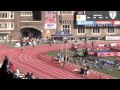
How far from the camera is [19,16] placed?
153 ft

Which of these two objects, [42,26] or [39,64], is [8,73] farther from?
[42,26]

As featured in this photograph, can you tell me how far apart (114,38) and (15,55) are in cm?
1824

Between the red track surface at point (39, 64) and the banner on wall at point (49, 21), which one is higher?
the banner on wall at point (49, 21)

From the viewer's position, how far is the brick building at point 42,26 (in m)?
46.2

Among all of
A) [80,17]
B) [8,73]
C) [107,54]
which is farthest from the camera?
[80,17]

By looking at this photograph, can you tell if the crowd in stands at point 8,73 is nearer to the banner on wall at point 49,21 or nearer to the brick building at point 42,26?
the brick building at point 42,26

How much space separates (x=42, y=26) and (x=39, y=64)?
20.6m

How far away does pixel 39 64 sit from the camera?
88.0ft

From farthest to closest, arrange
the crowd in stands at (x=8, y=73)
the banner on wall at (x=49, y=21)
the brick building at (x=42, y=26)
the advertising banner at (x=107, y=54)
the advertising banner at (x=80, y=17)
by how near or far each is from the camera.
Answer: the advertising banner at (x=80, y=17) < the banner on wall at (x=49, y=21) < the brick building at (x=42, y=26) < the advertising banner at (x=107, y=54) < the crowd in stands at (x=8, y=73)

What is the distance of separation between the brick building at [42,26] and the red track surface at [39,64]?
8846 millimetres

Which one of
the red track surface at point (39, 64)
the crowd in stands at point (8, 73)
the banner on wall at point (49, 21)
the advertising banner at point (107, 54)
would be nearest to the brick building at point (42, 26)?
the banner on wall at point (49, 21)

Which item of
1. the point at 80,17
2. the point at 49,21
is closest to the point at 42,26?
the point at 49,21

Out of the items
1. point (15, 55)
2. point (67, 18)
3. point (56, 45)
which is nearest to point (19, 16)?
point (67, 18)
